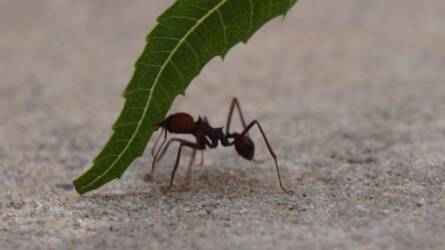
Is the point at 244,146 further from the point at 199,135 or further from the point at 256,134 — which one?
the point at 256,134

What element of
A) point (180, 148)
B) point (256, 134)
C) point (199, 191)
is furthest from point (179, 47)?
point (256, 134)

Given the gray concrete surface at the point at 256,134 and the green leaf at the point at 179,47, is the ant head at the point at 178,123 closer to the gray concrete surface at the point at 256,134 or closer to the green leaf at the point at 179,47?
the gray concrete surface at the point at 256,134

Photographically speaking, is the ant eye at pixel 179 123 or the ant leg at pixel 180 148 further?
the ant eye at pixel 179 123

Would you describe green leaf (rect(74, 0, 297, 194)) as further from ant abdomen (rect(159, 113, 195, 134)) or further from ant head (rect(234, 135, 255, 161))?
ant head (rect(234, 135, 255, 161))

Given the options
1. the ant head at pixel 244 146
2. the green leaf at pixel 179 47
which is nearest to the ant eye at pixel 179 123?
the ant head at pixel 244 146

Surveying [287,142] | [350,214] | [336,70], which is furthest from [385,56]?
[350,214]

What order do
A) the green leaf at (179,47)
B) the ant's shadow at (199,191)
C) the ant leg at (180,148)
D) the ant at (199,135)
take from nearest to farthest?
the green leaf at (179,47), the ant's shadow at (199,191), the ant leg at (180,148), the ant at (199,135)

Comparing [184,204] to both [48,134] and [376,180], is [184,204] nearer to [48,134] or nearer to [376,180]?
[376,180]
